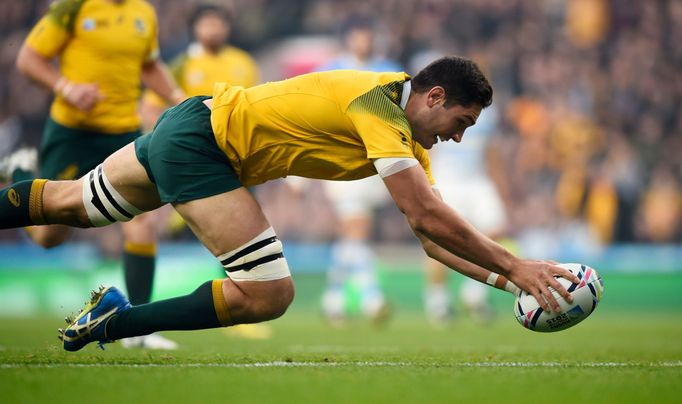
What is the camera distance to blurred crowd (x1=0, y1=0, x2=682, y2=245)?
17031 mm

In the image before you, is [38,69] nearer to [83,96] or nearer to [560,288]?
[83,96]

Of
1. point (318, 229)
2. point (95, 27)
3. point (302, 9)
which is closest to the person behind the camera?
point (95, 27)

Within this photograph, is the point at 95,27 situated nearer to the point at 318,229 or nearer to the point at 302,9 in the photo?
the point at 318,229

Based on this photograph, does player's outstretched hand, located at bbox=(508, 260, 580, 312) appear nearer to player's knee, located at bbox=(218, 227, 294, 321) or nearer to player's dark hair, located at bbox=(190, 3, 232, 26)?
player's knee, located at bbox=(218, 227, 294, 321)

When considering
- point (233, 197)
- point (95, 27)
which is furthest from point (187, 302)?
point (95, 27)

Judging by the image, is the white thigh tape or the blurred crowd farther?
the blurred crowd

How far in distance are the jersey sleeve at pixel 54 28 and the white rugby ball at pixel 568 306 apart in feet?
15.0

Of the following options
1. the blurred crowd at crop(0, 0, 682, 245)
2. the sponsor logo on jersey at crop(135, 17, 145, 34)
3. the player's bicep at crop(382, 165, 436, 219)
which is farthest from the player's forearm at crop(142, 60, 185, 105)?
the blurred crowd at crop(0, 0, 682, 245)

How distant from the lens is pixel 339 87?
212 inches

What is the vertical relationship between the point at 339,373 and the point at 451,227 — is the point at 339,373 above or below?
below

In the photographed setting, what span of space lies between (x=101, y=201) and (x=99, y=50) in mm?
2853

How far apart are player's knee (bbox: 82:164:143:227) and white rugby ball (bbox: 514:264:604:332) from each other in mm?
2333

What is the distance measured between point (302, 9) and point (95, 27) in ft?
41.2

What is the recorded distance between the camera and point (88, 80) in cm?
818
